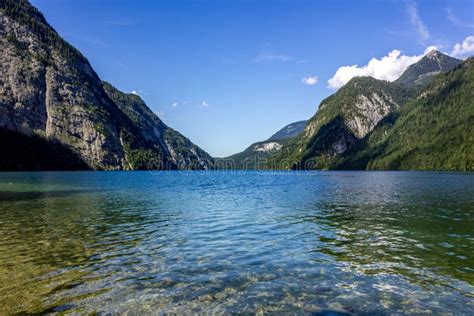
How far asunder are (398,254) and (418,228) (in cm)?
1057

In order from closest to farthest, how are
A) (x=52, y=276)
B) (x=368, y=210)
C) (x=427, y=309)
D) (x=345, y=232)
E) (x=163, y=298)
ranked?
1. (x=427, y=309)
2. (x=163, y=298)
3. (x=52, y=276)
4. (x=345, y=232)
5. (x=368, y=210)

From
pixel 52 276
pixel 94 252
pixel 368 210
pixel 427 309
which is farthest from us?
pixel 368 210

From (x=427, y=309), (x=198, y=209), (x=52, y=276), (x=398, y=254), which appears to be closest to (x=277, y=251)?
(x=398, y=254)

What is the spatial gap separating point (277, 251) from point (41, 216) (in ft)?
91.6

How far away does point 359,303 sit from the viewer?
14.0 meters

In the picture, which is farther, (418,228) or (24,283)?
(418,228)

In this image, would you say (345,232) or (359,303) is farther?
(345,232)

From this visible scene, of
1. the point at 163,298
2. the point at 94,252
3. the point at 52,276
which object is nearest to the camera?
the point at 163,298

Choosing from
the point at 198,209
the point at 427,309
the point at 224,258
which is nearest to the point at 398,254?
the point at 427,309

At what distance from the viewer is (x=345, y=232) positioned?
28.9m

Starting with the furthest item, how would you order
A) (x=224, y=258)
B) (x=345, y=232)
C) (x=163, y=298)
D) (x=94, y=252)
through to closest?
(x=345, y=232)
(x=94, y=252)
(x=224, y=258)
(x=163, y=298)

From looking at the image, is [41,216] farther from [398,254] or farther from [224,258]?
[398,254]

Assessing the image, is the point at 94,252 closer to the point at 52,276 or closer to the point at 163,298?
the point at 52,276

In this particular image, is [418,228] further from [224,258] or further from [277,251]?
[224,258]
